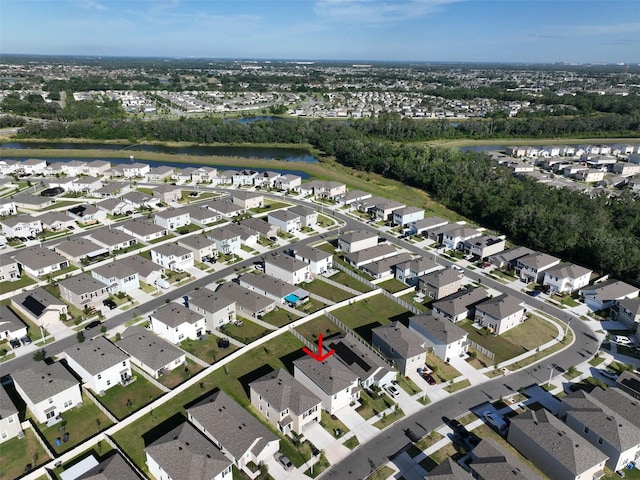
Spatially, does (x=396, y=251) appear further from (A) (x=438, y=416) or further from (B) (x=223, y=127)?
(B) (x=223, y=127)

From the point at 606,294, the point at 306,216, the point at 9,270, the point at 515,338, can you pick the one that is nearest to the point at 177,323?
the point at 9,270

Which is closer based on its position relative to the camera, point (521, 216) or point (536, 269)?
point (536, 269)

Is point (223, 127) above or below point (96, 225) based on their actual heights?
above

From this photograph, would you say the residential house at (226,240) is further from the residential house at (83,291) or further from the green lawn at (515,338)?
the green lawn at (515,338)

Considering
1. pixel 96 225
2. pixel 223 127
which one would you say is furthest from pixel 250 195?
pixel 223 127

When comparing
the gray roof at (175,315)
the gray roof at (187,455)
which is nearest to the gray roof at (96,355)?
the gray roof at (175,315)

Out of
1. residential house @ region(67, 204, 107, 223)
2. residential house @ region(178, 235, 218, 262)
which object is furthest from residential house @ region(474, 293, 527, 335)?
residential house @ region(67, 204, 107, 223)

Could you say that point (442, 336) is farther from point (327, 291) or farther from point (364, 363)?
point (327, 291)
